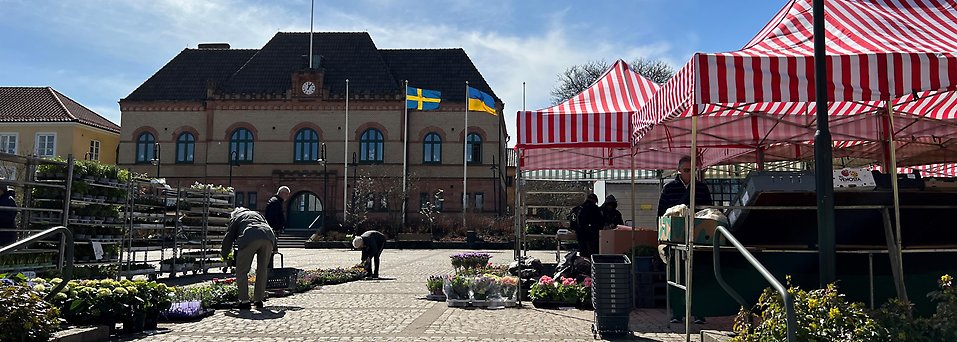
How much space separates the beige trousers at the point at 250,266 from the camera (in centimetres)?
1133

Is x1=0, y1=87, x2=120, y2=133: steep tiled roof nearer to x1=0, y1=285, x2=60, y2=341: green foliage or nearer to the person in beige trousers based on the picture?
the person in beige trousers

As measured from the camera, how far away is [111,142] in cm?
6312

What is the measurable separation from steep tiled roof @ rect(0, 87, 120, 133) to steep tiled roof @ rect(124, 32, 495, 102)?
19.3 ft

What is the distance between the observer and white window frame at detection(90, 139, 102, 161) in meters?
59.9

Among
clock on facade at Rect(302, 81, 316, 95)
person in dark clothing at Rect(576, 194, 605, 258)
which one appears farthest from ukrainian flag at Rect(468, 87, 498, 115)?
person in dark clothing at Rect(576, 194, 605, 258)

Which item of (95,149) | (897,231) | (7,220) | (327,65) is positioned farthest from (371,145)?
(897,231)

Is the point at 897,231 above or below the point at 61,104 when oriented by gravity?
below

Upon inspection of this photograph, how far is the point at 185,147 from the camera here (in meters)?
55.8

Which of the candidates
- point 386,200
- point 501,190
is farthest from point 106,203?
point 501,190

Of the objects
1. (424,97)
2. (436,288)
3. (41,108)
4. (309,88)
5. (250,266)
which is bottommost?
(436,288)

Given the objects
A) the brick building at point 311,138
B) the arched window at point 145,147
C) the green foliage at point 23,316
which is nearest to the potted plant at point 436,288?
the green foliage at point 23,316

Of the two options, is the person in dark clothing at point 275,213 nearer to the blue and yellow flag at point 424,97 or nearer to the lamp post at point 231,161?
the blue and yellow flag at point 424,97

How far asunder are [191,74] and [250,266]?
169ft

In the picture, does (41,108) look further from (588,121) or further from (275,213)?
(588,121)
